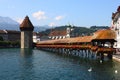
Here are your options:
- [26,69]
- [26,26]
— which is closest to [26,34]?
[26,26]

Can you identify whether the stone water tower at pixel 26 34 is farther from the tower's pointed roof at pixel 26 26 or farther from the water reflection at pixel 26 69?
the water reflection at pixel 26 69

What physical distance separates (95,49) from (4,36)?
149 metres

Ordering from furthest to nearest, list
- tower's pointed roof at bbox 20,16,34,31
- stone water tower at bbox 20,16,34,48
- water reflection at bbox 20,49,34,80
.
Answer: tower's pointed roof at bbox 20,16,34,31 < stone water tower at bbox 20,16,34,48 < water reflection at bbox 20,49,34,80

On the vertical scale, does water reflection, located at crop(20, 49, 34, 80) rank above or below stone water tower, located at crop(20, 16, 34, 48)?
below

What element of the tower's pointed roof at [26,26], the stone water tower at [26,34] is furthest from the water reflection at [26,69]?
the tower's pointed roof at [26,26]

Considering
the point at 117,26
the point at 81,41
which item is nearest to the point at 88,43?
the point at 81,41

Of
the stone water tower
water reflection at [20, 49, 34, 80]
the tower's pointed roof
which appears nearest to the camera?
water reflection at [20, 49, 34, 80]

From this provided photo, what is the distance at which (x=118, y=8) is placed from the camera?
277ft

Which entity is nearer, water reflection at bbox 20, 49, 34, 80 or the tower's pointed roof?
water reflection at bbox 20, 49, 34, 80

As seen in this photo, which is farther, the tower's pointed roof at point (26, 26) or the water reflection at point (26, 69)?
the tower's pointed roof at point (26, 26)

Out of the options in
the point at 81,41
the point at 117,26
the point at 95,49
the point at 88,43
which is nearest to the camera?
the point at 95,49

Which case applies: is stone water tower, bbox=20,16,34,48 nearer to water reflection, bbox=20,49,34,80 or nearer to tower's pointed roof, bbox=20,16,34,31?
tower's pointed roof, bbox=20,16,34,31

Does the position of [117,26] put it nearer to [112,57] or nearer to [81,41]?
[81,41]

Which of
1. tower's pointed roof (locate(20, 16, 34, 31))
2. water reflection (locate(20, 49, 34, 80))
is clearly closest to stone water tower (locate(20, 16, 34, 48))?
tower's pointed roof (locate(20, 16, 34, 31))
